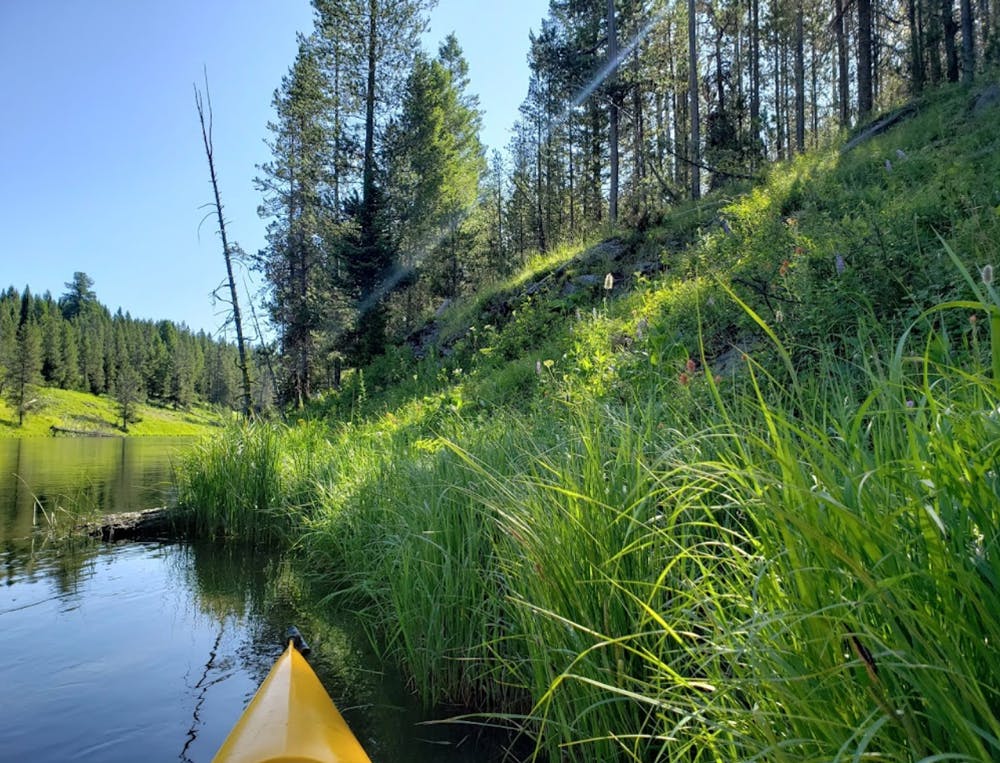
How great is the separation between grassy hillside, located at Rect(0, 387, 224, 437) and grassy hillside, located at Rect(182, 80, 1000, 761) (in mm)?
53530

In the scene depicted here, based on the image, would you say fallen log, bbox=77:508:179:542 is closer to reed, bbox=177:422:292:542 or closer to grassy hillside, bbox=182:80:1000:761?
reed, bbox=177:422:292:542

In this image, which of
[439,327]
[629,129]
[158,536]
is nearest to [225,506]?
[158,536]

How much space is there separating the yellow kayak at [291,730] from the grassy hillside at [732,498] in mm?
602

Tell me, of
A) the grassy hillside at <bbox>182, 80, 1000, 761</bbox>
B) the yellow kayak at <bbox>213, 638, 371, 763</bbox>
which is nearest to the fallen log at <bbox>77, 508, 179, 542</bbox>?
the grassy hillside at <bbox>182, 80, 1000, 761</bbox>

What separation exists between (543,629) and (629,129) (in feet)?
103

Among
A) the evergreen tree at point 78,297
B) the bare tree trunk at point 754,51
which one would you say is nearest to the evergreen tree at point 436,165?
the bare tree trunk at point 754,51

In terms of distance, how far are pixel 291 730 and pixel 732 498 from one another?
1735mm

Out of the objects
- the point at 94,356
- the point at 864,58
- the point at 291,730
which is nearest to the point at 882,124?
the point at 864,58

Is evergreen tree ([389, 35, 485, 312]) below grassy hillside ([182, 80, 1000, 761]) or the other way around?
the other way around

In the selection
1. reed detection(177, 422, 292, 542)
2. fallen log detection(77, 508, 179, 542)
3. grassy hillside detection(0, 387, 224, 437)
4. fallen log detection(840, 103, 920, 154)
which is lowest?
fallen log detection(77, 508, 179, 542)

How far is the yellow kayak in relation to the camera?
1.93 meters

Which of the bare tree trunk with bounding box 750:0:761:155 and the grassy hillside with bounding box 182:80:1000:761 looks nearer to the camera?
the grassy hillside with bounding box 182:80:1000:761

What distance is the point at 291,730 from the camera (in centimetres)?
206

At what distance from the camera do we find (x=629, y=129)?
2972cm
